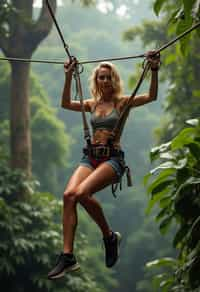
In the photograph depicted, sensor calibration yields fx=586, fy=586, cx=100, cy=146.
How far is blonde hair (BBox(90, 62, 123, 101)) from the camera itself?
9.94 feet

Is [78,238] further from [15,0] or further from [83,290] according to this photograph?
[15,0]

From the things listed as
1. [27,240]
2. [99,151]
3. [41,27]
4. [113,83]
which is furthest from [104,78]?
[41,27]

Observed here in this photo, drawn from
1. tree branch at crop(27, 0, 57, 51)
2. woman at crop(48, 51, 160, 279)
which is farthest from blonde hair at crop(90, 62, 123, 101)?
tree branch at crop(27, 0, 57, 51)

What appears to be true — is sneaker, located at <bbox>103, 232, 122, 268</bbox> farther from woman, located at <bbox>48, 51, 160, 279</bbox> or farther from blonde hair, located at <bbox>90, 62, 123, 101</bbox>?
blonde hair, located at <bbox>90, 62, 123, 101</bbox>

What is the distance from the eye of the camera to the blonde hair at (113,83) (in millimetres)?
3029

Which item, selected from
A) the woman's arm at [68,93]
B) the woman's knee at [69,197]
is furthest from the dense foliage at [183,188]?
the woman's knee at [69,197]

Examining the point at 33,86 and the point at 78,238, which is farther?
the point at 33,86

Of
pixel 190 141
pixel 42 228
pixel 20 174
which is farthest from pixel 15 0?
pixel 190 141

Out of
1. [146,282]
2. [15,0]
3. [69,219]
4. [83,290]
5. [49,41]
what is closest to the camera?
[69,219]

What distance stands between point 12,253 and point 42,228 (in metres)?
0.76

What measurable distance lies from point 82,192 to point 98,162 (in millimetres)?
285

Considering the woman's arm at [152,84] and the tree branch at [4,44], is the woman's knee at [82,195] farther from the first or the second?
the tree branch at [4,44]

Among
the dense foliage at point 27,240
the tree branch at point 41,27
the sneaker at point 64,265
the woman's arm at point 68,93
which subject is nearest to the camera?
the sneaker at point 64,265

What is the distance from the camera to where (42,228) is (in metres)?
8.14
